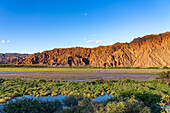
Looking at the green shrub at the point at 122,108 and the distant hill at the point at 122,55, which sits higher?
the distant hill at the point at 122,55

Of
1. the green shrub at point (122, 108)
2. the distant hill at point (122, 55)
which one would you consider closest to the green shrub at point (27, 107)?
the green shrub at point (122, 108)

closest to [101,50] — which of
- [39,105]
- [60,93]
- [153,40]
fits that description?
[153,40]

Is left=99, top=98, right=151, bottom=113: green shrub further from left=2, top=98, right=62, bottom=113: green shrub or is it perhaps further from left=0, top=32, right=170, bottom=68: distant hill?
left=0, top=32, right=170, bottom=68: distant hill

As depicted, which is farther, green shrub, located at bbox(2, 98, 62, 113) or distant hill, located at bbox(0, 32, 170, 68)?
distant hill, located at bbox(0, 32, 170, 68)

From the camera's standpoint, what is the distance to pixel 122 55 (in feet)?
384

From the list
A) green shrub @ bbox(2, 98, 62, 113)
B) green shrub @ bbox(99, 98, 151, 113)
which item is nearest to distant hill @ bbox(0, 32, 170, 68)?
green shrub @ bbox(99, 98, 151, 113)

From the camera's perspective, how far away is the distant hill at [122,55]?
99875 millimetres

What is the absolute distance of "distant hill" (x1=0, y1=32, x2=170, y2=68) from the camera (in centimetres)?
9988

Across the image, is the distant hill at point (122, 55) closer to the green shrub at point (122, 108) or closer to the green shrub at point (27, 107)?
the green shrub at point (122, 108)

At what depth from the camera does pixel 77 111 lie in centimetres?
934

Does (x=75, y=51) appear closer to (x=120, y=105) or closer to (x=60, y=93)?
(x=60, y=93)

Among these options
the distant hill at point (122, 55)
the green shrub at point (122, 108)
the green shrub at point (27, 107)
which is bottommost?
the green shrub at point (27, 107)

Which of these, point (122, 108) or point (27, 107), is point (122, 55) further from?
point (122, 108)

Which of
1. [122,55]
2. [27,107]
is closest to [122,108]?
[27,107]
